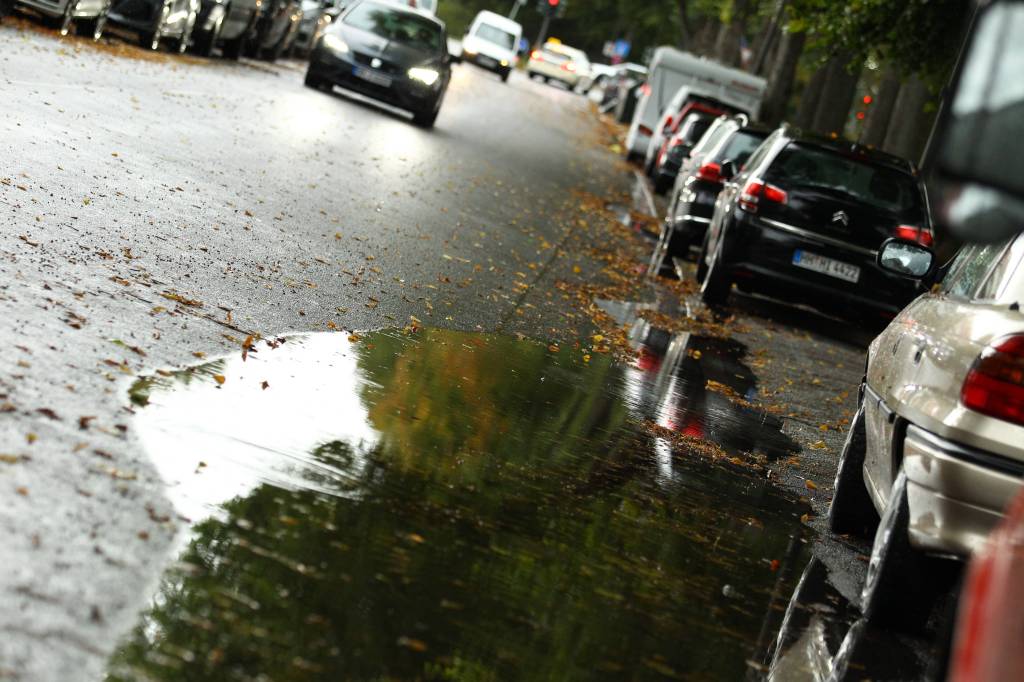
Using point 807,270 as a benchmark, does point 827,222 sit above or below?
above

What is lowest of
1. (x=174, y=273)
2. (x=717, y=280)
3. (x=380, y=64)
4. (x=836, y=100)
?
(x=174, y=273)

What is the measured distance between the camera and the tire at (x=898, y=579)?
5.75m

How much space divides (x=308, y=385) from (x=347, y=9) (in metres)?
21.3

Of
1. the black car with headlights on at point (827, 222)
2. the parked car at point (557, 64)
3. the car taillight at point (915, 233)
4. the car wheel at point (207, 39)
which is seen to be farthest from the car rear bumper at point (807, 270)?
the parked car at point (557, 64)

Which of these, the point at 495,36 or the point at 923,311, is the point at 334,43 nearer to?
the point at 923,311

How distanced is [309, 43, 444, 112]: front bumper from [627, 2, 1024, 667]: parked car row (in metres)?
12.8

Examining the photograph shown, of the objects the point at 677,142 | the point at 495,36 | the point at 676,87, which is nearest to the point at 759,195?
the point at 677,142

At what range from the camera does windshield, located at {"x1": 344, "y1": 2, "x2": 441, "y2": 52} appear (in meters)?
27.8

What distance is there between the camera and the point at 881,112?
29047 millimetres

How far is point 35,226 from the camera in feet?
30.5

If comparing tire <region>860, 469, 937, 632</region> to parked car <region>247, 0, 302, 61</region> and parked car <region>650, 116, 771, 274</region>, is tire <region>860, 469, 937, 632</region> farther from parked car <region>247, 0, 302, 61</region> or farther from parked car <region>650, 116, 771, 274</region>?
parked car <region>247, 0, 302, 61</region>

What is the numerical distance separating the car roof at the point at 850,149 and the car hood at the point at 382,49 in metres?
13.3

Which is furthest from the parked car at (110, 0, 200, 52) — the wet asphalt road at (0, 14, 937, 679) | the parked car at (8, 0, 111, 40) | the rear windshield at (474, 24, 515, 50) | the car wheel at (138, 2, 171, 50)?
the rear windshield at (474, 24, 515, 50)

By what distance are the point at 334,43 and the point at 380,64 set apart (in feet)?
2.73
